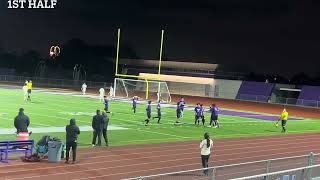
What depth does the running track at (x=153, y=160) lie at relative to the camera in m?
12.9

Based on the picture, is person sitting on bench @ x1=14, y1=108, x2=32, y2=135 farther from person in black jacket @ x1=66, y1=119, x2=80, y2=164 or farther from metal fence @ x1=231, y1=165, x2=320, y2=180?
metal fence @ x1=231, y1=165, x2=320, y2=180

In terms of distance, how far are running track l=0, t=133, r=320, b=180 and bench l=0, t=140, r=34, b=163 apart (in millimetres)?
523

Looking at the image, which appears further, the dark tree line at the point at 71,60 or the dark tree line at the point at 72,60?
the dark tree line at the point at 71,60

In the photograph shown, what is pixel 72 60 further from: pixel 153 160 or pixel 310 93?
pixel 153 160

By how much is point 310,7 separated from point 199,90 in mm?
19477

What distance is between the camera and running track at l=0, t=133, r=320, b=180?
12867 millimetres

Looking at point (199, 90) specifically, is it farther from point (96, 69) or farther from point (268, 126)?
point (268, 126)

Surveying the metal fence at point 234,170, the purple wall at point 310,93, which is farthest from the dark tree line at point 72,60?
the metal fence at point 234,170

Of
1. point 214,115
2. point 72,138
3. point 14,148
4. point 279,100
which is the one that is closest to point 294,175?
point 72,138

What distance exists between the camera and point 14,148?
14.9 metres

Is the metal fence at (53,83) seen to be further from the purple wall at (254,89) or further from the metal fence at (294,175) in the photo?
the metal fence at (294,175)

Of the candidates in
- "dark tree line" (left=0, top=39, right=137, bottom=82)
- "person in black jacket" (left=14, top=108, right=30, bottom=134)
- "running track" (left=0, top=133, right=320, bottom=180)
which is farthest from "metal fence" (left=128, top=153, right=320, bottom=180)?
"dark tree line" (left=0, top=39, right=137, bottom=82)

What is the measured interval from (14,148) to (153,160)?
172 inches

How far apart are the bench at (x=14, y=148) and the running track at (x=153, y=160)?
523 mm
